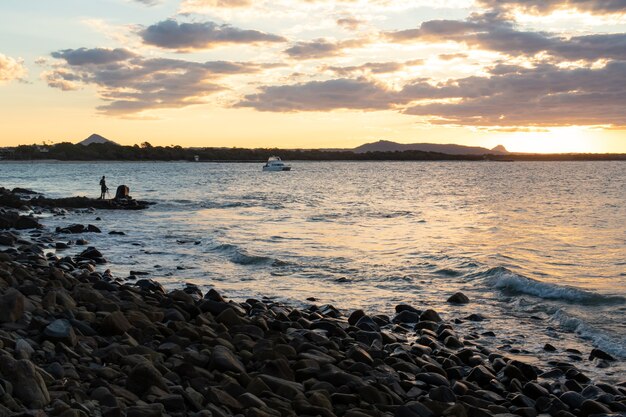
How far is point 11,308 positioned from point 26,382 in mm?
2658

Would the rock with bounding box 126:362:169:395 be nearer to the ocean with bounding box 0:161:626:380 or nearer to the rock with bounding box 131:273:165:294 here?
the ocean with bounding box 0:161:626:380

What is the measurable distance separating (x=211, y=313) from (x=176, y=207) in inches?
1116

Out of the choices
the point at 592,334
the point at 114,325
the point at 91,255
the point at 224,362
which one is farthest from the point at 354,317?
the point at 91,255

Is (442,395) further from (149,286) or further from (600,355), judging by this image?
(149,286)

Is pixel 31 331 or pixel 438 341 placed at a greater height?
pixel 31 331

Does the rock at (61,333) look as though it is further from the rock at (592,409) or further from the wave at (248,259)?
the wave at (248,259)

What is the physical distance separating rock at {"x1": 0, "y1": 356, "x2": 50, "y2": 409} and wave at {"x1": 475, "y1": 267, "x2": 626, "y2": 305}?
37.2 feet

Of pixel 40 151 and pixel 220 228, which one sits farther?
pixel 40 151

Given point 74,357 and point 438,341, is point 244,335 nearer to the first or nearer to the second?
point 74,357

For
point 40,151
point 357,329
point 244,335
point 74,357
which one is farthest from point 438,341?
point 40,151

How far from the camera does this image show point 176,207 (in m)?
37.5

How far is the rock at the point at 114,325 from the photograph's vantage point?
7.86 metres

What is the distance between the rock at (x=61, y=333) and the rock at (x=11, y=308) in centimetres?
68

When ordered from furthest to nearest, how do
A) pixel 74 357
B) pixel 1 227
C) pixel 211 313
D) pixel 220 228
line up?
pixel 220 228, pixel 1 227, pixel 211 313, pixel 74 357
